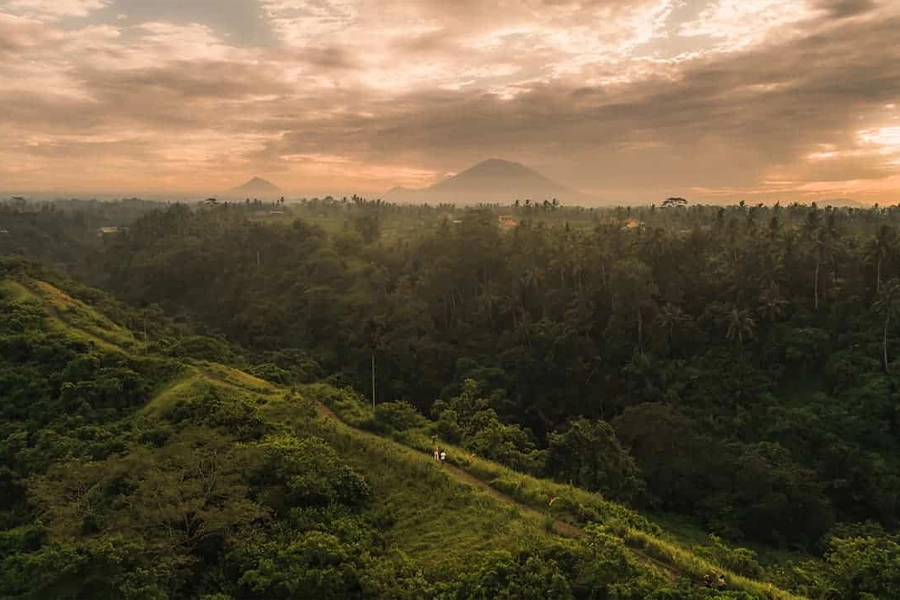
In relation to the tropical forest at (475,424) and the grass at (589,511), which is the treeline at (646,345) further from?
the grass at (589,511)

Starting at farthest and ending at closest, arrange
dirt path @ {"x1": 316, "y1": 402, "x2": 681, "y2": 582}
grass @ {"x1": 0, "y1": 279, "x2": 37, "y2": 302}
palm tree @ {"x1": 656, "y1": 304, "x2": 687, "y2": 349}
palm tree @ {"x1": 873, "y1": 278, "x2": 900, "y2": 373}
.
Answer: palm tree @ {"x1": 656, "y1": 304, "x2": 687, "y2": 349} → palm tree @ {"x1": 873, "y1": 278, "x2": 900, "y2": 373} → grass @ {"x1": 0, "y1": 279, "x2": 37, "y2": 302} → dirt path @ {"x1": 316, "y1": 402, "x2": 681, "y2": 582}

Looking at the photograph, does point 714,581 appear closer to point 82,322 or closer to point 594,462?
point 594,462

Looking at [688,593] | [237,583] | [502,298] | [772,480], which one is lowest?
[772,480]

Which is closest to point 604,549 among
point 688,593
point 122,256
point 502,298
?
point 688,593

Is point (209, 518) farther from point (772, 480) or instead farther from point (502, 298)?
point (502, 298)

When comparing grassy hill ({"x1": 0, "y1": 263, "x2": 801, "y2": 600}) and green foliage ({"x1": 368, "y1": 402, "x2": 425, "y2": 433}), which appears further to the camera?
green foliage ({"x1": 368, "y1": 402, "x2": 425, "y2": 433})

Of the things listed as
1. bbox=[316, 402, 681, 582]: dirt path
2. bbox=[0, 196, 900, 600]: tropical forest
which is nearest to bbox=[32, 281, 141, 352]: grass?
bbox=[0, 196, 900, 600]: tropical forest

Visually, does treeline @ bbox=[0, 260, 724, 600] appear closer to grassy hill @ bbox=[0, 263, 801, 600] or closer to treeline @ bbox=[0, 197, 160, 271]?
grassy hill @ bbox=[0, 263, 801, 600]
